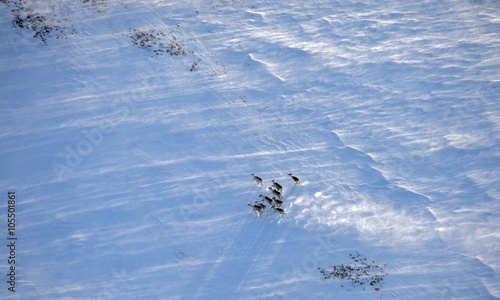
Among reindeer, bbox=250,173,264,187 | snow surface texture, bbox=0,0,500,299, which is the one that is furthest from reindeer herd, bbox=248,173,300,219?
snow surface texture, bbox=0,0,500,299

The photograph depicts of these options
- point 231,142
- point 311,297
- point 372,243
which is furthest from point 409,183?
point 231,142

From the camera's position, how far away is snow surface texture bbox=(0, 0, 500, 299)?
26.9 feet

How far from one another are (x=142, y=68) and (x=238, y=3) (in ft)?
16.2

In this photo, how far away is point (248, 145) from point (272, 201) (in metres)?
1.93

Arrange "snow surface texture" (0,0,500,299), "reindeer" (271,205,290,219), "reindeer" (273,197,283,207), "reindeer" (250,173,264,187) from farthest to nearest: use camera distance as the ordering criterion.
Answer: "reindeer" (250,173,264,187) < "reindeer" (273,197,283,207) < "reindeer" (271,205,290,219) < "snow surface texture" (0,0,500,299)

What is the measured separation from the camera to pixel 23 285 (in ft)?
25.6

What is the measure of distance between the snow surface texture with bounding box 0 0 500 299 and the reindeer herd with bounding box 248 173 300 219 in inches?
11.1

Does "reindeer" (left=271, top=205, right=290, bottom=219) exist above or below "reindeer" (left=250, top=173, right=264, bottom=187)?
below

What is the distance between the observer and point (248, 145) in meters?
10.4

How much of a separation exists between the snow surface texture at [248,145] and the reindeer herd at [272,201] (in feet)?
0.93

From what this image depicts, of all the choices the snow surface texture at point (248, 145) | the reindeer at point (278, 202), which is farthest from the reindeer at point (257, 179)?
the reindeer at point (278, 202)

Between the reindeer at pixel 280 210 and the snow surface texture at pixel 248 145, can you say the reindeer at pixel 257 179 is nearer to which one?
the snow surface texture at pixel 248 145

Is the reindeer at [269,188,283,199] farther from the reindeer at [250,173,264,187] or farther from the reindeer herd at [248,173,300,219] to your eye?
the reindeer at [250,173,264,187]

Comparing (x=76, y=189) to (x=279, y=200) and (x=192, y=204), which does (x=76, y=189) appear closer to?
(x=192, y=204)
